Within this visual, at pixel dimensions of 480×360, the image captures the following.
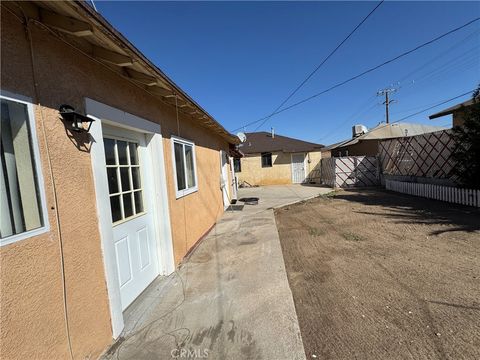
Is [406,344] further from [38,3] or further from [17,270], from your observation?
[38,3]

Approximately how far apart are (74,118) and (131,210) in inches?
61.1

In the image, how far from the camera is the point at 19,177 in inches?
67.6

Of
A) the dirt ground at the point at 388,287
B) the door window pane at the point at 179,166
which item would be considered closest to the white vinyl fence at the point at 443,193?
the dirt ground at the point at 388,287

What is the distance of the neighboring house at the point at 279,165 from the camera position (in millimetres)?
20750

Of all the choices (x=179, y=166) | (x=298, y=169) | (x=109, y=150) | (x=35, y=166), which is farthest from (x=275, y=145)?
(x=35, y=166)

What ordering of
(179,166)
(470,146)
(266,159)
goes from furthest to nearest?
1. (266,159)
2. (470,146)
3. (179,166)

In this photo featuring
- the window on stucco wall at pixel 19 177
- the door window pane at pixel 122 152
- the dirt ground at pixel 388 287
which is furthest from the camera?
the door window pane at pixel 122 152

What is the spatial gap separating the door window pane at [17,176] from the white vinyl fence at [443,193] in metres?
10.8

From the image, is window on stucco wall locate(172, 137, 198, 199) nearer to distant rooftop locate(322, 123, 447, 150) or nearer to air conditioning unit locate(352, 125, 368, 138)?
distant rooftop locate(322, 123, 447, 150)

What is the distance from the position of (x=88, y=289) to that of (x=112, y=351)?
71 cm

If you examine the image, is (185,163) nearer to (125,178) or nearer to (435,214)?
(125,178)

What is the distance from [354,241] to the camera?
5.32m

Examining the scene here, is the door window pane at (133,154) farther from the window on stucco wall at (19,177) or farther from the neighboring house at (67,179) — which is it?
the window on stucco wall at (19,177)

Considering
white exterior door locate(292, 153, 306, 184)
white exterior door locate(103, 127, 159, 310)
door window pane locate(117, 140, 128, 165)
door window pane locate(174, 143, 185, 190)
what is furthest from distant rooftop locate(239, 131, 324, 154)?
door window pane locate(117, 140, 128, 165)
